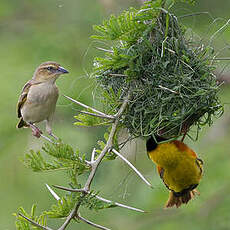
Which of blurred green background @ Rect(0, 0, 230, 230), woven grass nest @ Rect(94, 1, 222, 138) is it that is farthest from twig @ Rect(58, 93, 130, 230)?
blurred green background @ Rect(0, 0, 230, 230)

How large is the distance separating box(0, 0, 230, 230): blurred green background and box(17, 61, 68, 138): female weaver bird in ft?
3.67

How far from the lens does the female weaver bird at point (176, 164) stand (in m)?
3.53

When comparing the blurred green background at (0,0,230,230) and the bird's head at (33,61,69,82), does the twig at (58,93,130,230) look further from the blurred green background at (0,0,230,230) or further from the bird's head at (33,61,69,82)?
the blurred green background at (0,0,230,230)

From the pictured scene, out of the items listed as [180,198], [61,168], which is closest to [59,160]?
[61,168]

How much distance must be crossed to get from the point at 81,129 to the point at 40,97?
325 cm

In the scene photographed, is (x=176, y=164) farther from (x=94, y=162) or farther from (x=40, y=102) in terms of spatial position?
(x=40, y=102)

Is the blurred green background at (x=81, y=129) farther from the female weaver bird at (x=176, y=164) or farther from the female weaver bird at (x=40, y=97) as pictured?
the female weaver bird at (x=176, y=164)

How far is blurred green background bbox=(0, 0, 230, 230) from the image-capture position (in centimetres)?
671

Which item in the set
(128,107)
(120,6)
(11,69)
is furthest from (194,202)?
(128,107)

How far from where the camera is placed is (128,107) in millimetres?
3180

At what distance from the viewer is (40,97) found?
4.72 meters

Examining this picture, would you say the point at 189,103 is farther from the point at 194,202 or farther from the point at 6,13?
the point at 6,13

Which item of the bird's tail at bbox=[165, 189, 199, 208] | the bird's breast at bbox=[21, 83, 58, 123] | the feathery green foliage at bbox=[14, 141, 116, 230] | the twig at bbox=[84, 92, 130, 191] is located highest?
the bird's breast at bbox=[21, 83, 58, 123]

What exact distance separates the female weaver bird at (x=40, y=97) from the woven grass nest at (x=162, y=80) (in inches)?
53.3
